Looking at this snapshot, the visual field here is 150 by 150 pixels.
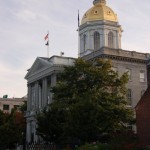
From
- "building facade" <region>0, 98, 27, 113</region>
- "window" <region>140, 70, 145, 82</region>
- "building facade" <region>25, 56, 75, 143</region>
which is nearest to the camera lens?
"window" <region>140, 70, 145, 82</region>

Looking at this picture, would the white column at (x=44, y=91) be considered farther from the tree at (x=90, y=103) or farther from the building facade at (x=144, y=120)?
the building facade at (x=144, y=120)

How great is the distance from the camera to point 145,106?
36.0 m

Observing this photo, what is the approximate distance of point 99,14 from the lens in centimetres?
8050

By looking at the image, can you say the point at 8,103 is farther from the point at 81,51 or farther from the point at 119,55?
the point at 119,55

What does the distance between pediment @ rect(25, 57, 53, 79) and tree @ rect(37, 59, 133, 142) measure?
83.8 ft

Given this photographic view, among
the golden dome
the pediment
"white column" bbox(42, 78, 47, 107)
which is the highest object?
the golden dome

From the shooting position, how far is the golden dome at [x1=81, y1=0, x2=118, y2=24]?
8044 centimetres

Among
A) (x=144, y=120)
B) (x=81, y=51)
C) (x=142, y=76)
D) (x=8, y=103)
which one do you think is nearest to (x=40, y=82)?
(x=81, y=51)

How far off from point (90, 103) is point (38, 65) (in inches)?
1721

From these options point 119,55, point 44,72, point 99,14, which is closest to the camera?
point 119,55

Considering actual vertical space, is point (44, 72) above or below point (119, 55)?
below

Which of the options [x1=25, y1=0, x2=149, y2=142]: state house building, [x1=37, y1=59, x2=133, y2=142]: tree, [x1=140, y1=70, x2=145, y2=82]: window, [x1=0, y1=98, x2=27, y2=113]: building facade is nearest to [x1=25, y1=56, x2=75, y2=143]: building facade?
[x1=25, y1=0, x2=149, y2=142]: state house building

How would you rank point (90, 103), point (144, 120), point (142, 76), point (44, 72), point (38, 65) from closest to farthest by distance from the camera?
point (144, 120) < point (90, 103) < point (142, 76) < point (44, 72) < point (38, 65)

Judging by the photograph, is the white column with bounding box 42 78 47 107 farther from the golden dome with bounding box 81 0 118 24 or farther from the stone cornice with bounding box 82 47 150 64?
the golden dome with bounding box 81 0 118 24
